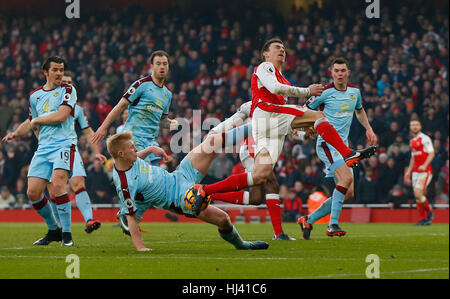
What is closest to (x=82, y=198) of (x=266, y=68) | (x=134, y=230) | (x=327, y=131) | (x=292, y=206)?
(x=134, y=230)

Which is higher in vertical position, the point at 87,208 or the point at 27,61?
the point at 27,61

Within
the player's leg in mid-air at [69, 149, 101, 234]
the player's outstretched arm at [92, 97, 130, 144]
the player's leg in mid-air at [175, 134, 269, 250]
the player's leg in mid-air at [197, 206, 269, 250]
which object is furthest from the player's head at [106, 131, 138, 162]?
the player's leg in mid-air at [69, 149, 101, 234]

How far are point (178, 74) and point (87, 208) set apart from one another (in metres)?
13.6

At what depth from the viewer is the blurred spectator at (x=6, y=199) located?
21.0 m

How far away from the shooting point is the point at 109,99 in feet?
76.6

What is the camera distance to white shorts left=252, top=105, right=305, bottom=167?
898 centimetres

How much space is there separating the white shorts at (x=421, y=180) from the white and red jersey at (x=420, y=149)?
10 cm

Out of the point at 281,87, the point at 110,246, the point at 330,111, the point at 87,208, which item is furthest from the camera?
the point at 330,111

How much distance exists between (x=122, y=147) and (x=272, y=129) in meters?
2.01

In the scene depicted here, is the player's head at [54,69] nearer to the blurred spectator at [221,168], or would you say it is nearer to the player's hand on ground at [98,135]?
the player's hand on ground at [98,135]

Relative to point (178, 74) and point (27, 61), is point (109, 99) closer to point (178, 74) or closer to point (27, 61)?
point (178, 74)

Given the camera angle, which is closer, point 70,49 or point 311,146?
point 311,146

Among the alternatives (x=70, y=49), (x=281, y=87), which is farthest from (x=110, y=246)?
(x=70, y=49)

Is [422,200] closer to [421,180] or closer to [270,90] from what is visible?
[421,180]
